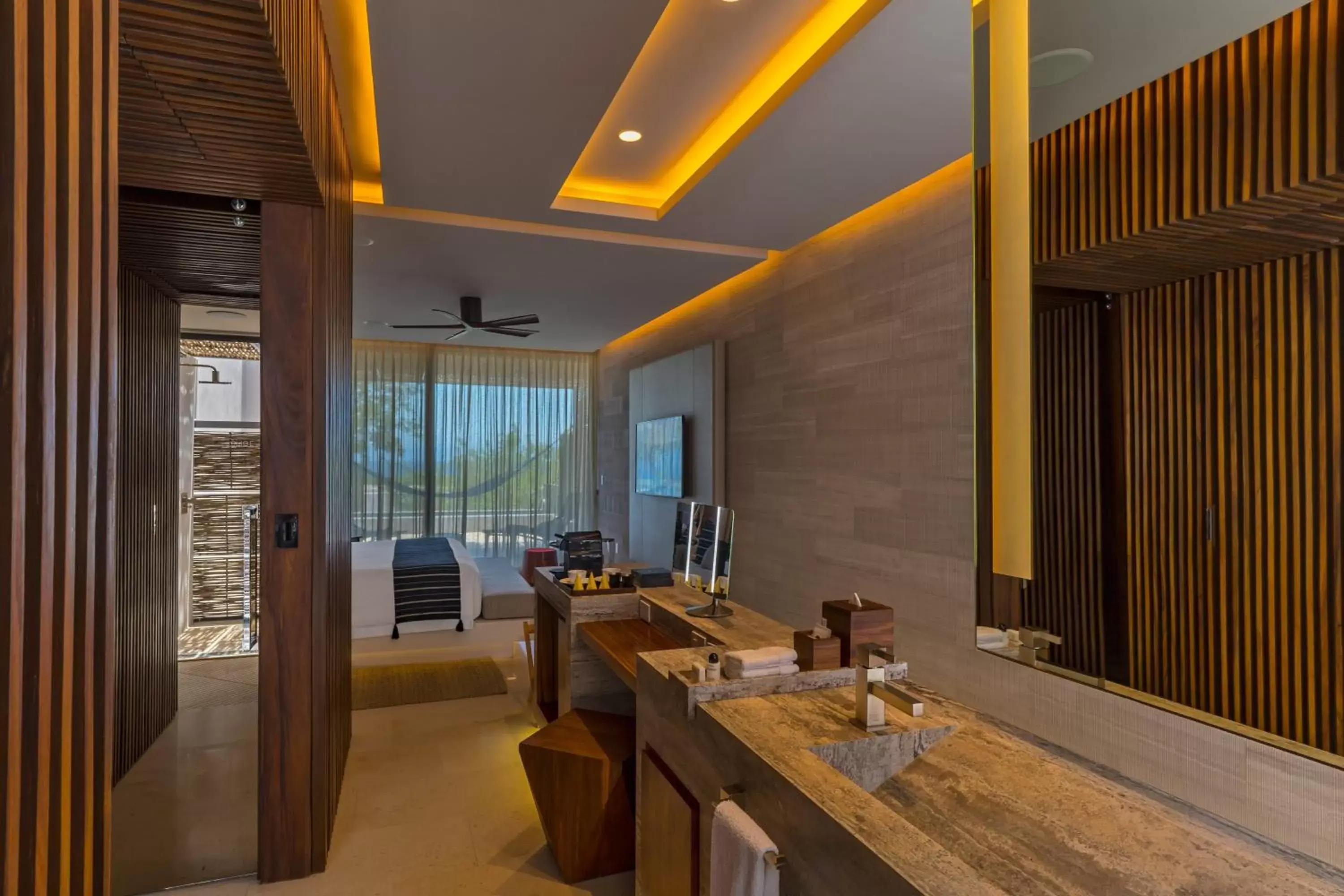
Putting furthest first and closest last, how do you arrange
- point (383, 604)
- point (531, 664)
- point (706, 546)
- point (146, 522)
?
point (383, 604) < point (531, 664) < point (146, 522) < point (706, 546)

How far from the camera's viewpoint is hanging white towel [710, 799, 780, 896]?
1240 millimetres

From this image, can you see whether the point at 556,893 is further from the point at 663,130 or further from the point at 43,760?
the point at 663,130

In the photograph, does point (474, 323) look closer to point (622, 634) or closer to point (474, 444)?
point (474, 444)

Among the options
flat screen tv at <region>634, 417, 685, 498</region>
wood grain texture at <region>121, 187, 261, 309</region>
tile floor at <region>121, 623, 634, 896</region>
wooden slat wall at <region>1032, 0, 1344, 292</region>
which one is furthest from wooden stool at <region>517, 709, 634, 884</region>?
flat screen tv at <region>634, 417, 685, 498</region>

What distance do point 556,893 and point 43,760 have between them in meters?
1.95

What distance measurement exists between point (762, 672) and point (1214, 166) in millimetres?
1295

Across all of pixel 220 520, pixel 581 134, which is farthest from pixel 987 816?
pixel 220 520

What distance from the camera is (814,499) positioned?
425 cm

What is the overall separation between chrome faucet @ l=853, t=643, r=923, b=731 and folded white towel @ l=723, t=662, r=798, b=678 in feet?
0.66

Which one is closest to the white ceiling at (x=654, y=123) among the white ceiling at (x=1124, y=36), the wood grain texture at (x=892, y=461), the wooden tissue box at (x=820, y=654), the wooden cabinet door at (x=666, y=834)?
the white ceiling at (x=1124, y=36)

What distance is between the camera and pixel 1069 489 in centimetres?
132

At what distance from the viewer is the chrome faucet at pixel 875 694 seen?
142cm

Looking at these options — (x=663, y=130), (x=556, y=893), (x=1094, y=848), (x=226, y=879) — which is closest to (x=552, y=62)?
(x=663, y=130)

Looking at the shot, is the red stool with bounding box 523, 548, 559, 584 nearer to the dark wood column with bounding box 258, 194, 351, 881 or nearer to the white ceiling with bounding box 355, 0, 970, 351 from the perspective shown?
the white ceiling with bounding box 355, 0, 970, 351
